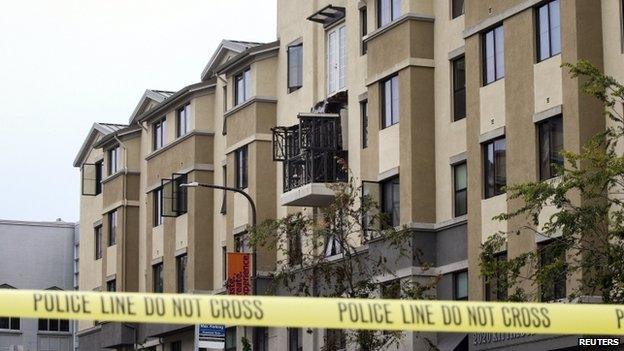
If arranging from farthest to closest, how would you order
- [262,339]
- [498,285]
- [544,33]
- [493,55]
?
[262,339], [493,55], [544,33], [498,285]

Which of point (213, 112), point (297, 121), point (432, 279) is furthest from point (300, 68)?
point (432, 279)

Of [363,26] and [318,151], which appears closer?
[363,26]

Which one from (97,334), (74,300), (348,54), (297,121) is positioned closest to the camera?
(74,300)

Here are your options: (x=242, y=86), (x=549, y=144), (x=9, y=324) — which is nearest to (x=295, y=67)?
(x=242, y=86)

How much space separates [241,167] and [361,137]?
365 inches

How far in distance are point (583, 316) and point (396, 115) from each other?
26.7 m

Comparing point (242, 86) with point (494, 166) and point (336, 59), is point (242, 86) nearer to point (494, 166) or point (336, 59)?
point (336, 59)

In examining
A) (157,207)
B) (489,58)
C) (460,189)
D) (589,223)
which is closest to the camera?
(589,223)

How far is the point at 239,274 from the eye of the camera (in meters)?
50.0

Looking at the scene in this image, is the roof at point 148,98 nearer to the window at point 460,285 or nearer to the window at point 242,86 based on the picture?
the window at point 242,86

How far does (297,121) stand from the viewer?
168 ft

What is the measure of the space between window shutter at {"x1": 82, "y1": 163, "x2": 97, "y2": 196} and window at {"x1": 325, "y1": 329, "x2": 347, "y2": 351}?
2802cm

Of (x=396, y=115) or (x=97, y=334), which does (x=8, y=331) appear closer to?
(x=97, y=334)

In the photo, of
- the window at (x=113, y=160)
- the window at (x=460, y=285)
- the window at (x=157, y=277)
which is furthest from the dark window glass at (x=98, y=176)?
the window at (x=460, y=285)
